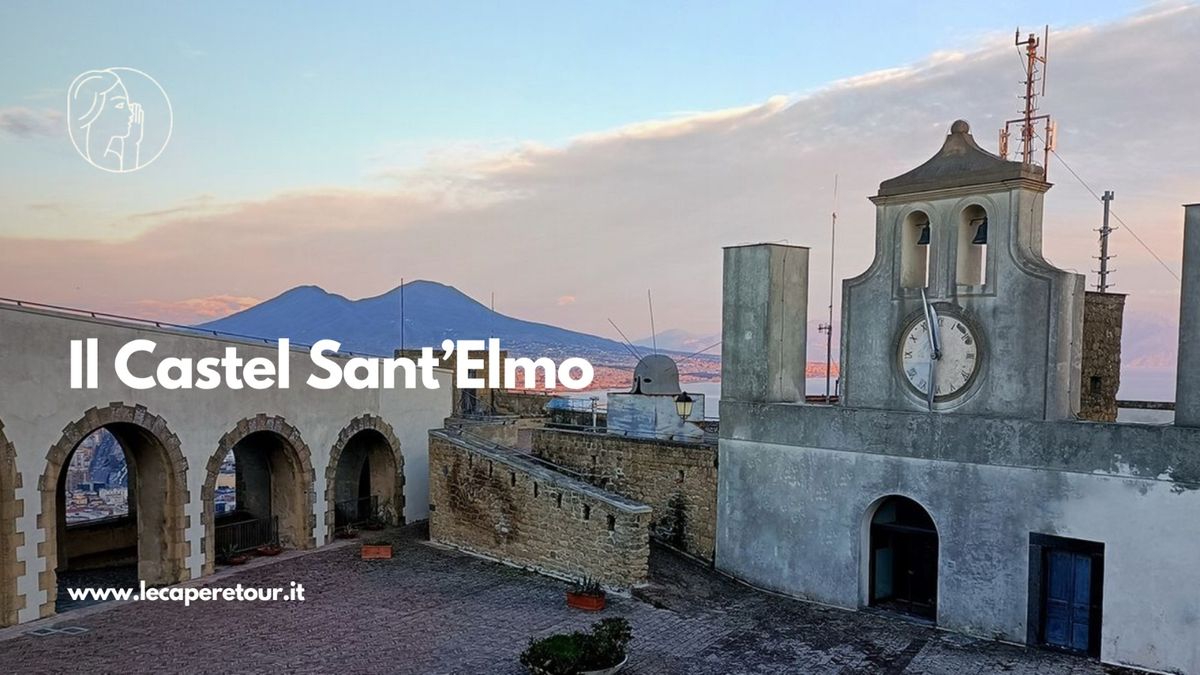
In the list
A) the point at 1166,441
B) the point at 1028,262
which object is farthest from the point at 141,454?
the point at 1166,441

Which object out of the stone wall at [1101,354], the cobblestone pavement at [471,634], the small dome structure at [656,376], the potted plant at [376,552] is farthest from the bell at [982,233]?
the potted plant at [376,552]

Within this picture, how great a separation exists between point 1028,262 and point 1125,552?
203 inches

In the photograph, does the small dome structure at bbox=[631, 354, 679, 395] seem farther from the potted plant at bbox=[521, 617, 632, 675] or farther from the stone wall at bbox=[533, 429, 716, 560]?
the potted plant at bbox=[521, 617, 632, 675]

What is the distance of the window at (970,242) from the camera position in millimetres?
15883

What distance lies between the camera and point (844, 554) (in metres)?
17.1

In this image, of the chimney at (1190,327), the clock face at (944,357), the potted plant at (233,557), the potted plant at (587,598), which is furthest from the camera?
the potted plant at (233,557)

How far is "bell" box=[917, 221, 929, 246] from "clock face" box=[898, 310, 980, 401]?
152cm

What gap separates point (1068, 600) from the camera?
14633 mm

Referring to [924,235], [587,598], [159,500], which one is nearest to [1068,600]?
[924,235]

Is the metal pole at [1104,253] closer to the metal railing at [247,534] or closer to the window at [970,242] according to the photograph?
the window at [970,242]

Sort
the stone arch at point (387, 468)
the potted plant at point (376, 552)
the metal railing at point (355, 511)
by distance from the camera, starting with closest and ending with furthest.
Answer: the potted plant at point (376, 552)
the stone arch at point (387, 468)
the metal railing at point (355, 511)

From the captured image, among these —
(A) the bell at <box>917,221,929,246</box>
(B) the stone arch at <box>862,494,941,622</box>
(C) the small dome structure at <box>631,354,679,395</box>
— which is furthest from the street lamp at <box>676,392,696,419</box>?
(A) the bell at <box>917,221,929,246</box>

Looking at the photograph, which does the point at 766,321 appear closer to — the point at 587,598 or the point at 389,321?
the point at 587,598

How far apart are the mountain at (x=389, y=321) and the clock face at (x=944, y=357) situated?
5755cm
